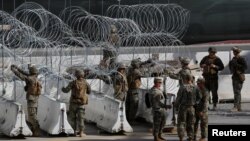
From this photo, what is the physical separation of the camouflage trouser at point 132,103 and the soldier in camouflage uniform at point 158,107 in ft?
8.19

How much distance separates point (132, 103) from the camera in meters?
18.5

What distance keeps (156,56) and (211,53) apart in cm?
179

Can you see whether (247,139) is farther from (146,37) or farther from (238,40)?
(238,40)

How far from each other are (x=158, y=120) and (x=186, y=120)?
2.24ft

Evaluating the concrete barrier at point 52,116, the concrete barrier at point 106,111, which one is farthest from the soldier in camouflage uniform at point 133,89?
the concrete barrier at point 52,116

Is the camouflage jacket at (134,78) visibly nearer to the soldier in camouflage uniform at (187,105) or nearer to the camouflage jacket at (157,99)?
the camouflage jacket at (157,99)

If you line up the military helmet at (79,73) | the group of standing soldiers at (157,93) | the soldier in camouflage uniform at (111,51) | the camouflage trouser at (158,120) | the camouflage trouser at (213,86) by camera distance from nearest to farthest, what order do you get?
the group of standing soldiers at (157,93)
the camouflage trouser at (158,120)
the military helmet at (79,73)
the soldier in camouflage uniform at (111,51)
the camouflage trouser at (213,86)

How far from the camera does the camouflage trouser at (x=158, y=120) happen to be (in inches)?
626

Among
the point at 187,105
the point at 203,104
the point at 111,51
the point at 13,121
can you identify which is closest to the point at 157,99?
the point at 187,105

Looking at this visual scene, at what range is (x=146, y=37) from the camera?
825 inches

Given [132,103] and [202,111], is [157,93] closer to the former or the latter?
[202,111]

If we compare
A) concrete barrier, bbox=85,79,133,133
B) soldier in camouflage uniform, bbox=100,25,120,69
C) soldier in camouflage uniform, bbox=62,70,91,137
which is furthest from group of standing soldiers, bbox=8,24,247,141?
concrete barrier, bbox=85,79,133,133

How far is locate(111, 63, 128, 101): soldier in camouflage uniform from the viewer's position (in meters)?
18.2

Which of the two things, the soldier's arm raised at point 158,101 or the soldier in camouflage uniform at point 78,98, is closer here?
the soldier's arm raised at point 158,101
